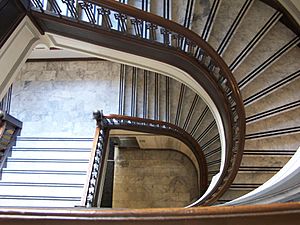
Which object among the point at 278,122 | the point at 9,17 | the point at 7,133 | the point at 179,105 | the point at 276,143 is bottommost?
the point at 276,143

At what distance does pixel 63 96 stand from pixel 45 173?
179 centimetres

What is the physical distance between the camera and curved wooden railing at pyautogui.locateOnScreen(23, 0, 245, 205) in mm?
2994

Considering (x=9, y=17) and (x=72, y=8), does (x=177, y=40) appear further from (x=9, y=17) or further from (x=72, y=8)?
(x=9, y=17)

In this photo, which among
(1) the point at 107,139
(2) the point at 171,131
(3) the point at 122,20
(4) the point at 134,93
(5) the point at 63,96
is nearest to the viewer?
(3) the point at 122,20

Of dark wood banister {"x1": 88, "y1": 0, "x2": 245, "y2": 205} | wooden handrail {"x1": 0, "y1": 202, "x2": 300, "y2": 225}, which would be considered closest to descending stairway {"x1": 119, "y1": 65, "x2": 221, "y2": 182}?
dark wood banister {"x1": 88, "y1": 0, "x2": 245, "y2": 205}

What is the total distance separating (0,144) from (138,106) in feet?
7.80

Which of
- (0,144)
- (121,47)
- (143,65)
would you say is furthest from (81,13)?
(0,144)

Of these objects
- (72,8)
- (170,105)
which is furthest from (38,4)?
(170,105)

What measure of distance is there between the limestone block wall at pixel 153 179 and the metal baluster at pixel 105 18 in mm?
4286

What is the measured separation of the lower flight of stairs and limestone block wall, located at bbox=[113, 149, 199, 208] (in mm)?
2067

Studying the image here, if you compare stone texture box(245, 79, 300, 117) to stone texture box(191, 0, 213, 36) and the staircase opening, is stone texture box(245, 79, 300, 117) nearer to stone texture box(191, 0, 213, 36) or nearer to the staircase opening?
stone texture box(191, 0, 213, 36)

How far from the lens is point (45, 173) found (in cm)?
467

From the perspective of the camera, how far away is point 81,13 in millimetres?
3312

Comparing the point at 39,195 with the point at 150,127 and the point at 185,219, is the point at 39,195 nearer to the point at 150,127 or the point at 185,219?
the point at 150,127
